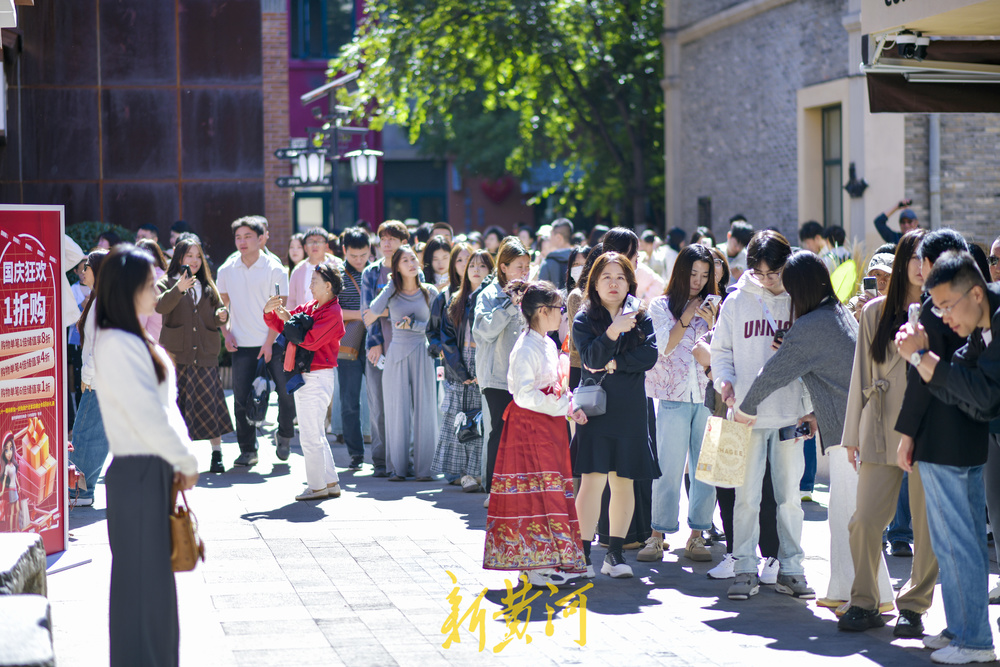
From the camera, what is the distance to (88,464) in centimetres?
949

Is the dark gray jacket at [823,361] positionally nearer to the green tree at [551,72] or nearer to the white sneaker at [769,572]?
the white sneaker at [769,572]

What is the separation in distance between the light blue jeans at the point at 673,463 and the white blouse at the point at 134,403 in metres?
3.76

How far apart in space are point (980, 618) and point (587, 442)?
240 centimetres

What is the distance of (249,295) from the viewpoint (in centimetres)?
1152


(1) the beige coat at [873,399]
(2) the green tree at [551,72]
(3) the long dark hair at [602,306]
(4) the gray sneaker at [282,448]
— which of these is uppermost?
(2) the green tree at [551,72]

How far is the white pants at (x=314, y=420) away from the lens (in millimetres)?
9758

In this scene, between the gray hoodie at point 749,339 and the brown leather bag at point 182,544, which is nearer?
the brown leather bag at point 182,544

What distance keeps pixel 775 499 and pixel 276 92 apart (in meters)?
16.7

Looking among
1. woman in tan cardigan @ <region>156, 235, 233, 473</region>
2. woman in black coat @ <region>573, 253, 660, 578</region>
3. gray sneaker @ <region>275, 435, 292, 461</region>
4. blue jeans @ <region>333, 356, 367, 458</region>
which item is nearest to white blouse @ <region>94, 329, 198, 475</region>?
woman in black coat @ <region>573, 253, 660, 578</region>

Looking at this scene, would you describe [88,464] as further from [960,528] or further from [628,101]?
[628,101]

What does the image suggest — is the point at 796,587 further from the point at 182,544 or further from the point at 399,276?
the point at 399,276

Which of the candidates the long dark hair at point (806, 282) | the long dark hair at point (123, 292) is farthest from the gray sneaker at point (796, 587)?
the long dark hair at point (123, 292)

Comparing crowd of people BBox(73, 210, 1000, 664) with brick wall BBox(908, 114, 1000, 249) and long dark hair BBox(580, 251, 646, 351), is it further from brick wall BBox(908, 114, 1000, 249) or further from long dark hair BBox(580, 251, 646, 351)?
brick wall BBox(908, 114, 1000, 249)

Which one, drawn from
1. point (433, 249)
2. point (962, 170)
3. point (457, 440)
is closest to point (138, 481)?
point (457, 440)
